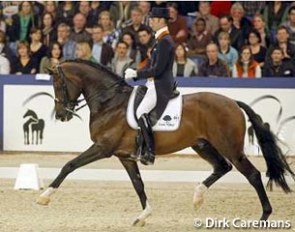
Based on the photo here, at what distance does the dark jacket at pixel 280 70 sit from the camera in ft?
53.6

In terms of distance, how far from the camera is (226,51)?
16672 millimetres

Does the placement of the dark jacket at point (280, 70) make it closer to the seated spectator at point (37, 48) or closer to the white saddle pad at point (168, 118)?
the seated spectator at point (37, 48)

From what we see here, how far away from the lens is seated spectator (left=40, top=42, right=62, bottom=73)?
16.8 metres

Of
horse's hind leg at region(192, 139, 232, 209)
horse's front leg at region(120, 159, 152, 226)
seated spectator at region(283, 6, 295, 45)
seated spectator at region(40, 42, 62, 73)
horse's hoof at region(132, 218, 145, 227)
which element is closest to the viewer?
horse's hoof at region(132, 218, 145, 227)

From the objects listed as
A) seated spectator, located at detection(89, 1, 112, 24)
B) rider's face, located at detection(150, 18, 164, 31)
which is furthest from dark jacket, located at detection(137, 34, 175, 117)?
seated spectator, located at detection(89, 1, 112, 24)

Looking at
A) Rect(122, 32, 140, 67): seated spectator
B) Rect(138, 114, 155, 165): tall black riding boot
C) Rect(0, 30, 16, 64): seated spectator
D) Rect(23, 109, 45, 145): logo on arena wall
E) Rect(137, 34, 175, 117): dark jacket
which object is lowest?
Rect(23, 109, 45, 145): logo on arena wall

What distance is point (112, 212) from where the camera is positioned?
10.8 m

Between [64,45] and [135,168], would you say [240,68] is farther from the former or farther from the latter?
[135,168]

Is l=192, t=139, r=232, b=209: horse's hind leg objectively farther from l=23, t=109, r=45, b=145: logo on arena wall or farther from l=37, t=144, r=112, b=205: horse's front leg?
l=23, t=109, r=45, b=145: logo on arena wall

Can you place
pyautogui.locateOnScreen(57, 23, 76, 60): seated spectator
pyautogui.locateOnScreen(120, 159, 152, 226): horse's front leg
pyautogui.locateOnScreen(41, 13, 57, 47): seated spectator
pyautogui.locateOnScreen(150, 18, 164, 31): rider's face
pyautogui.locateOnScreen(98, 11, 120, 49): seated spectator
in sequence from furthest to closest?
pyautogui.locateOnScreen(41, 13, 57, 47): seated spectator → pyautogui.locateOnScreen(98, 11, 120, 49): seated spectator → pyautogui.locateOnScreen(57, 23, 76, 60): seated spectator → pyautogui.locateOnScreen(150, 18, 164, 31): rider's face → pyautogui.locateOnScreen(120, 159, 152, 226): horse's front leg

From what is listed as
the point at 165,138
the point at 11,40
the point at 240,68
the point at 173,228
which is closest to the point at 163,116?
the point at 165,138

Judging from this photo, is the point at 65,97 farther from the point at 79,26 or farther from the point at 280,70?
the point at 79,26

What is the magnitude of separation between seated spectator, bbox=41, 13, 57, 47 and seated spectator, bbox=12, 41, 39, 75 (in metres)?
0.57

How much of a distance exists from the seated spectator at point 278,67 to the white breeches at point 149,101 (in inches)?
250
